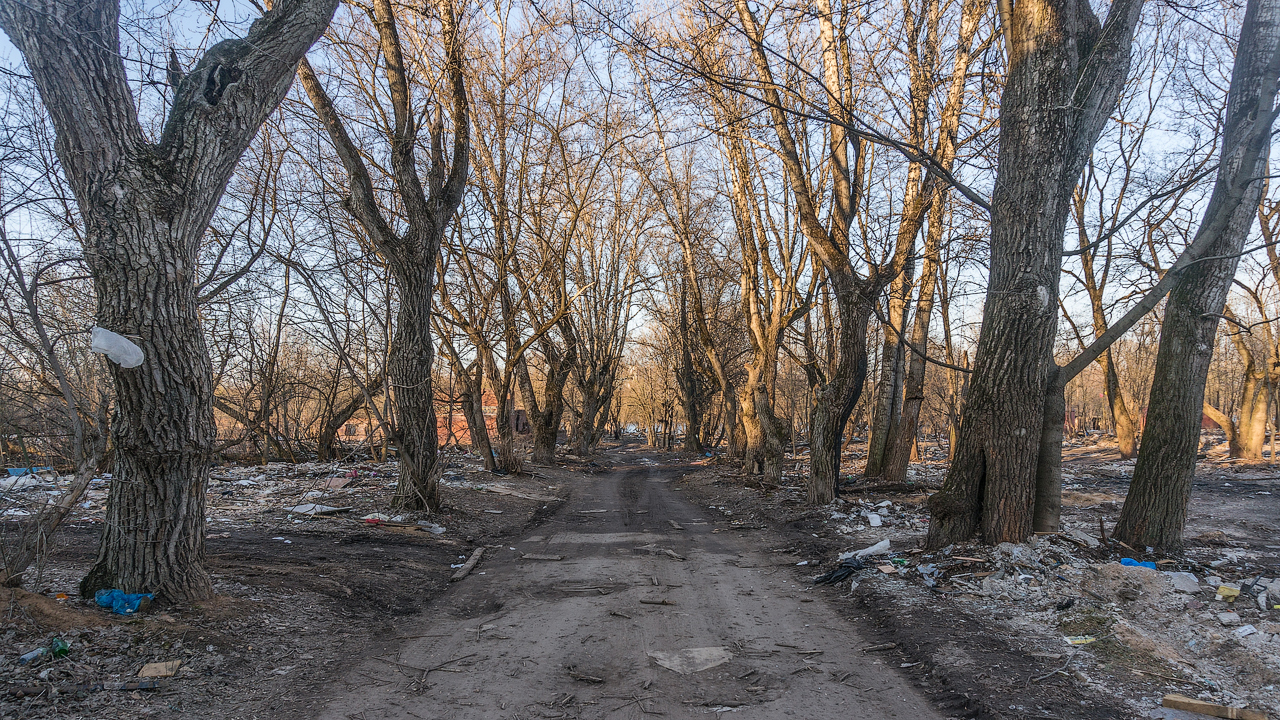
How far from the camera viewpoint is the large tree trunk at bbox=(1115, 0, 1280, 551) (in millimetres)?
5559

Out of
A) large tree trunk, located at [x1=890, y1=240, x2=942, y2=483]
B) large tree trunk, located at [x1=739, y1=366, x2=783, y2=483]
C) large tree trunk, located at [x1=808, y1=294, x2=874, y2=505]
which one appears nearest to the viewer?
large tree trunk, located at [x1=808, y1=294, x2=874, y2=505]

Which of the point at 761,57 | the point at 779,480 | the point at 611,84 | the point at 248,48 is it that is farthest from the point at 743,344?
the point at 248,48

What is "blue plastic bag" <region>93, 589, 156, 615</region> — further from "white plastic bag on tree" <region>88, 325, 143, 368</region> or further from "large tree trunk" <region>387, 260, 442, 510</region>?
"large tree trunk" <region>387, 260, 442, 510</region>

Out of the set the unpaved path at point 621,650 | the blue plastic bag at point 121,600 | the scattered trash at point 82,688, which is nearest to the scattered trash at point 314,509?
the unpaved path at point 621,650

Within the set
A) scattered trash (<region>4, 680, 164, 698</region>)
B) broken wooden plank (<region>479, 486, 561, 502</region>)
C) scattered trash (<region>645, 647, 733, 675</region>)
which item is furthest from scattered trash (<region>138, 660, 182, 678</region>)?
broken wooden plank (<region>479, 486, 561, 502</region>)

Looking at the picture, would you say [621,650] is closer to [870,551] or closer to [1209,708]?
[1209,708]

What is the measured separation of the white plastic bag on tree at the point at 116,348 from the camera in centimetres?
371

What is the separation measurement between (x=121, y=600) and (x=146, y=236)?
2.25 m

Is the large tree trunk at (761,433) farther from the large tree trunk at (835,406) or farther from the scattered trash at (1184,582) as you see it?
the scattered trash at (1184,582)

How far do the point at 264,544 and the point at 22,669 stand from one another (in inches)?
138

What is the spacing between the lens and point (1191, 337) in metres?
5.73

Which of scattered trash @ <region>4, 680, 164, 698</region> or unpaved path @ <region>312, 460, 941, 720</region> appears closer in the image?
scattered trash @ <region>4, 680, 164, 698</region>

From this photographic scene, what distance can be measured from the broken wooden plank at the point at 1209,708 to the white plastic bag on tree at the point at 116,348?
596cm

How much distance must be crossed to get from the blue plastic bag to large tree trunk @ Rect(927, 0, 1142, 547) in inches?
257
